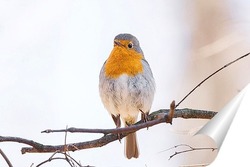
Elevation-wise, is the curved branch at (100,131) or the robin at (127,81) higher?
the robin at (127,81)

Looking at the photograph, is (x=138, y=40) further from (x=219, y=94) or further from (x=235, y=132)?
(x=235, y=132)

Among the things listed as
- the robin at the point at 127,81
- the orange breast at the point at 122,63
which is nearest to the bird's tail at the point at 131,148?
the robin at the point at 127,81

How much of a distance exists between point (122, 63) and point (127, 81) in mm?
57

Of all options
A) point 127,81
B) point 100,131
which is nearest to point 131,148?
point 127,81

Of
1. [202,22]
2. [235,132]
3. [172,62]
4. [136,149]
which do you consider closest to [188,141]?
[136,149]

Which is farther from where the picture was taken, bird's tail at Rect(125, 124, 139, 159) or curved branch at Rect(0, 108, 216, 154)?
bird's tail at Rect(125, 124, 139, 159)

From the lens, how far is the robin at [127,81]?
139 centimetres

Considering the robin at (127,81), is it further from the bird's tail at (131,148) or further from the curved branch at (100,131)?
the curved branch at (100,131)

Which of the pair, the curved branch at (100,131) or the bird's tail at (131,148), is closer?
the curved branch at (100,131)

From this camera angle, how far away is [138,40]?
132cm

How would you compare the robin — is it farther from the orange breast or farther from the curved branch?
the curved branch

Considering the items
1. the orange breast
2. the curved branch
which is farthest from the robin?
the curved branch

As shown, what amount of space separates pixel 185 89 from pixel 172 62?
0.11 metres

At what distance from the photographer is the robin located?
1.39 m
